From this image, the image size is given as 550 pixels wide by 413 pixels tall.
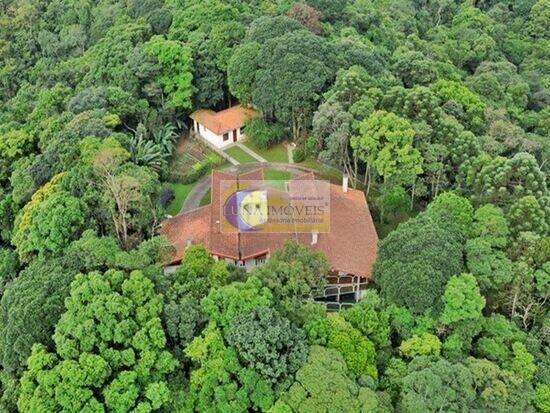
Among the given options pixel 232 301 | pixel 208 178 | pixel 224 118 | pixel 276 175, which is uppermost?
pixel 224 118

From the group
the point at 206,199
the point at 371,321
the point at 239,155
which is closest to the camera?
the point at 371,321

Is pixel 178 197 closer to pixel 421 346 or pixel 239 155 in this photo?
pixel 239 155

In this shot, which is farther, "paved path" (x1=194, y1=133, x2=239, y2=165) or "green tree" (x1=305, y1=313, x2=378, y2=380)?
"paved path" (x1=194, y1=133, x2=239, y2=165)

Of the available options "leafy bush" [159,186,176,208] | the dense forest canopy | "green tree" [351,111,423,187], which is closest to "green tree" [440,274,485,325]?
the dense forest canopy

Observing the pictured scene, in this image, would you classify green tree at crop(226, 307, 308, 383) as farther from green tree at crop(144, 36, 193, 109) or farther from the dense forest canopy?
green tree at crop(144, 36, 193, 109)

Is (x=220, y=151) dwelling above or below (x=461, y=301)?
below

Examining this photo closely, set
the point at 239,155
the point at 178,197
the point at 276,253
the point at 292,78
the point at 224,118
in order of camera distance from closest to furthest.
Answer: the point at 276,253
the point at 178,197
the point at 292,78
the point at 239,155
the point at 224,118

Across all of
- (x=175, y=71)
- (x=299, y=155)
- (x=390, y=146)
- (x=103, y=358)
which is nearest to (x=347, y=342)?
(x=103, y=358)
